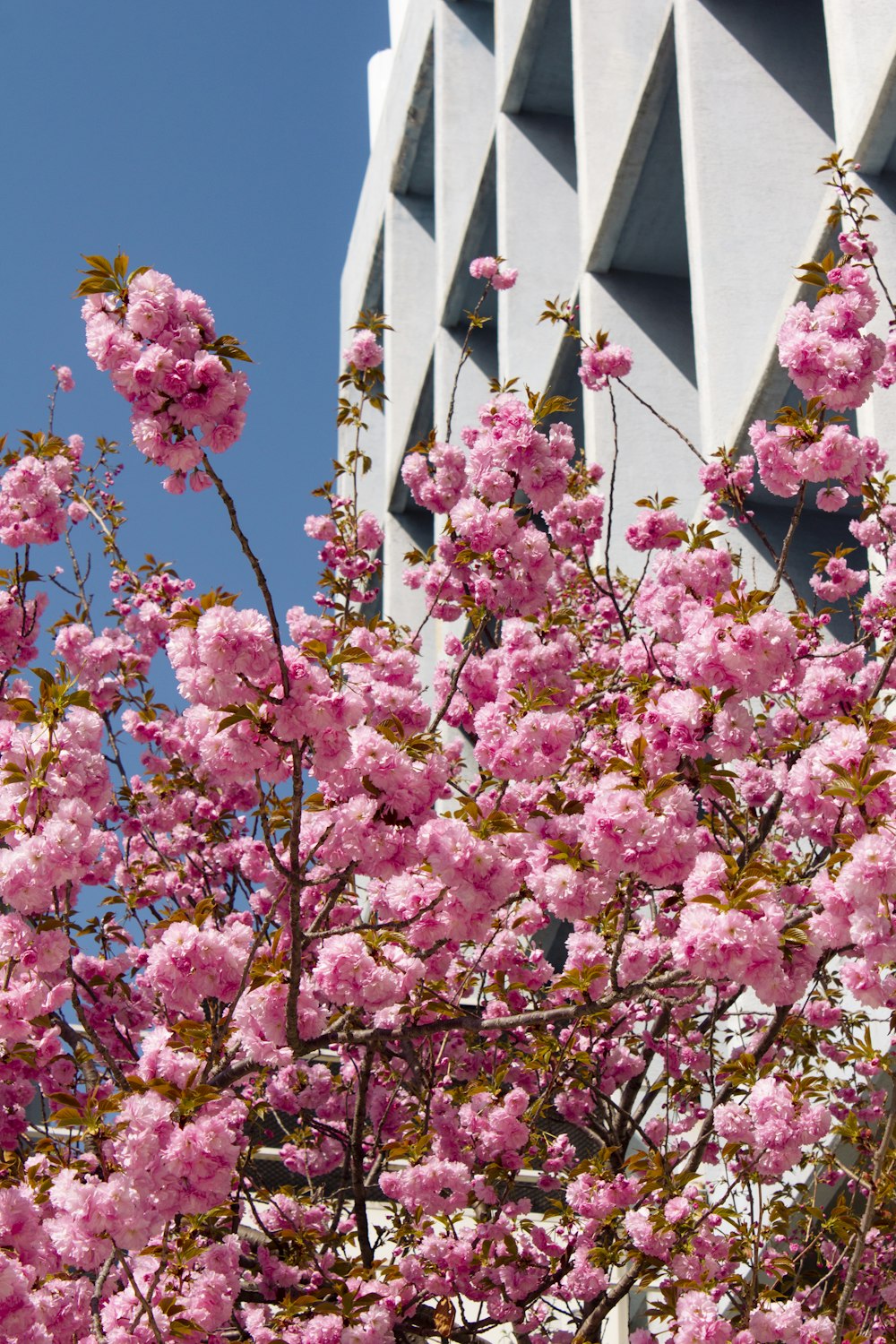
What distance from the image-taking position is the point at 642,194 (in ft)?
38.0

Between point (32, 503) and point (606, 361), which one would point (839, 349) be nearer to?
point (606, 361)

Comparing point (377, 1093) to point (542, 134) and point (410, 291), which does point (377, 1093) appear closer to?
point (542, 134)

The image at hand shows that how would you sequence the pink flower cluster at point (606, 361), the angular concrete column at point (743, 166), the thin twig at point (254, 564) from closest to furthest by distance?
the thin twig at point (254, 564)
the pink flower cluster at point (606, 361)
the angular concrete column at point (743, 166)

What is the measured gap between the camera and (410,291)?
20.1 m

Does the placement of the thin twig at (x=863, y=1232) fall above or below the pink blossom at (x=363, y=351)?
below

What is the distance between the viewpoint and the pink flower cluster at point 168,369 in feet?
10.6

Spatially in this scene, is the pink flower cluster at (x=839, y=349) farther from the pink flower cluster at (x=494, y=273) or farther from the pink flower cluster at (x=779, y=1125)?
the pink flower cluster at (x=494, y=273)

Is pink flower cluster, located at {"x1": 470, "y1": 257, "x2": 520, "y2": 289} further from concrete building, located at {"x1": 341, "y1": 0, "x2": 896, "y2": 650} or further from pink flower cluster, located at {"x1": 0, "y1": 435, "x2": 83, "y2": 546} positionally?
pink flower cluster, located at {"x1": 0, "y1": 435, "x2": 83, "y2": 546}

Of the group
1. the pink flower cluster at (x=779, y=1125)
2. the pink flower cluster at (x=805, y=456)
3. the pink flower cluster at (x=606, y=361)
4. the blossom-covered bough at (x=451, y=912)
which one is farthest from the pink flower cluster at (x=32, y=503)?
the pink flower cluster at (x=779, y=1125)

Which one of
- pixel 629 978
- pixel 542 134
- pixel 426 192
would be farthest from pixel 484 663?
pixel 426 192

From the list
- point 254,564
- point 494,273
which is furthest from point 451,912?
point 494,273

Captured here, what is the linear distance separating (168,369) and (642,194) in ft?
30.5

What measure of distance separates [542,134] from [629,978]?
1212cm

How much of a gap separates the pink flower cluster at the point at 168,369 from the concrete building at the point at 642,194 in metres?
4.48
